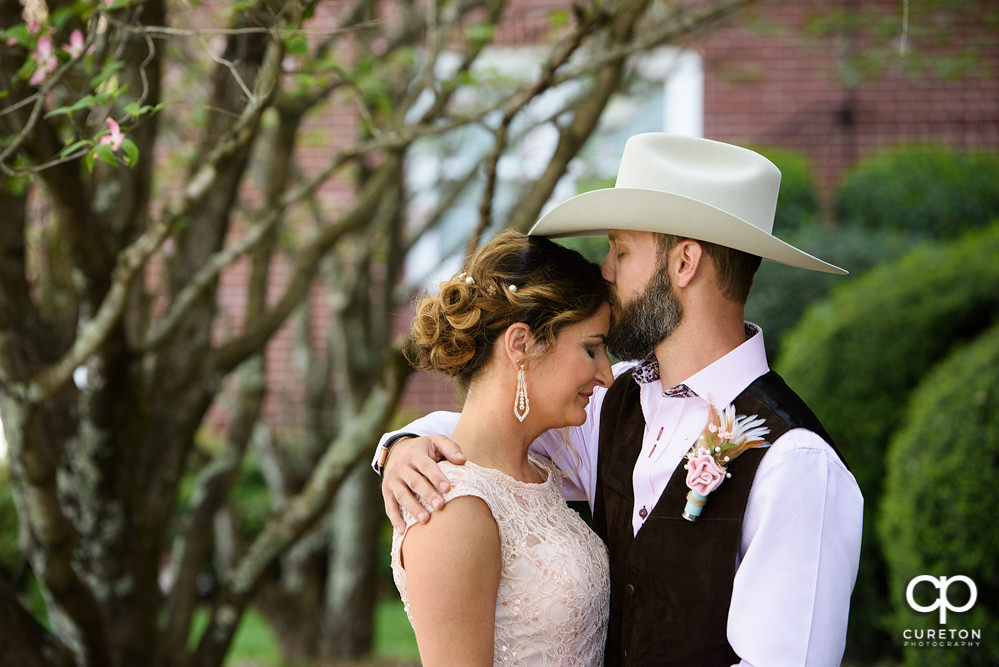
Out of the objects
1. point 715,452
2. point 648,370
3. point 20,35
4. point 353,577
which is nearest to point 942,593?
point 648,370

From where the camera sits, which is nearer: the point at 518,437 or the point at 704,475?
the point at 704,475

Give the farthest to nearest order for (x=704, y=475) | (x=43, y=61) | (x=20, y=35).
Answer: (x=43, y=61), (x=20, y=35), (x=704, y=475)

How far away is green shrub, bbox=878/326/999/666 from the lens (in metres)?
4.23

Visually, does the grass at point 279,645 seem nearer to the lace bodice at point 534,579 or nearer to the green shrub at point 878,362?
the green shrub at point 878,362

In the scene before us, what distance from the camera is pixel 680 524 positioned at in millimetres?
2217

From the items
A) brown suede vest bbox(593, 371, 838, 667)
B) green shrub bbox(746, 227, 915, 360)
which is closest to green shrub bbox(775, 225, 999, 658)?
green shrub bbox(746, 227, 915, 360)

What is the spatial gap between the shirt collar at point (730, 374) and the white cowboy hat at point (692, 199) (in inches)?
8.7

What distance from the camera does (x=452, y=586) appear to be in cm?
206

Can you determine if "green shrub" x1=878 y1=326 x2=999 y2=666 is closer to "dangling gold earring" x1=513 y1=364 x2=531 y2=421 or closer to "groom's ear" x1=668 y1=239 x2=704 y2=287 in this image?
"groom's ear" x1=668 y1=239 x2=704 y2=287

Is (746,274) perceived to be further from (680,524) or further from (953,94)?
(953,94)

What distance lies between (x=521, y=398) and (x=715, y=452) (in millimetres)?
464

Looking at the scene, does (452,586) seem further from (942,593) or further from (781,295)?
(781,295)

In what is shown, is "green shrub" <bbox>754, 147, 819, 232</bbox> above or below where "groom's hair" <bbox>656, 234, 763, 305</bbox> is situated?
above

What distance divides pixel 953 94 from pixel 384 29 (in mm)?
5224
